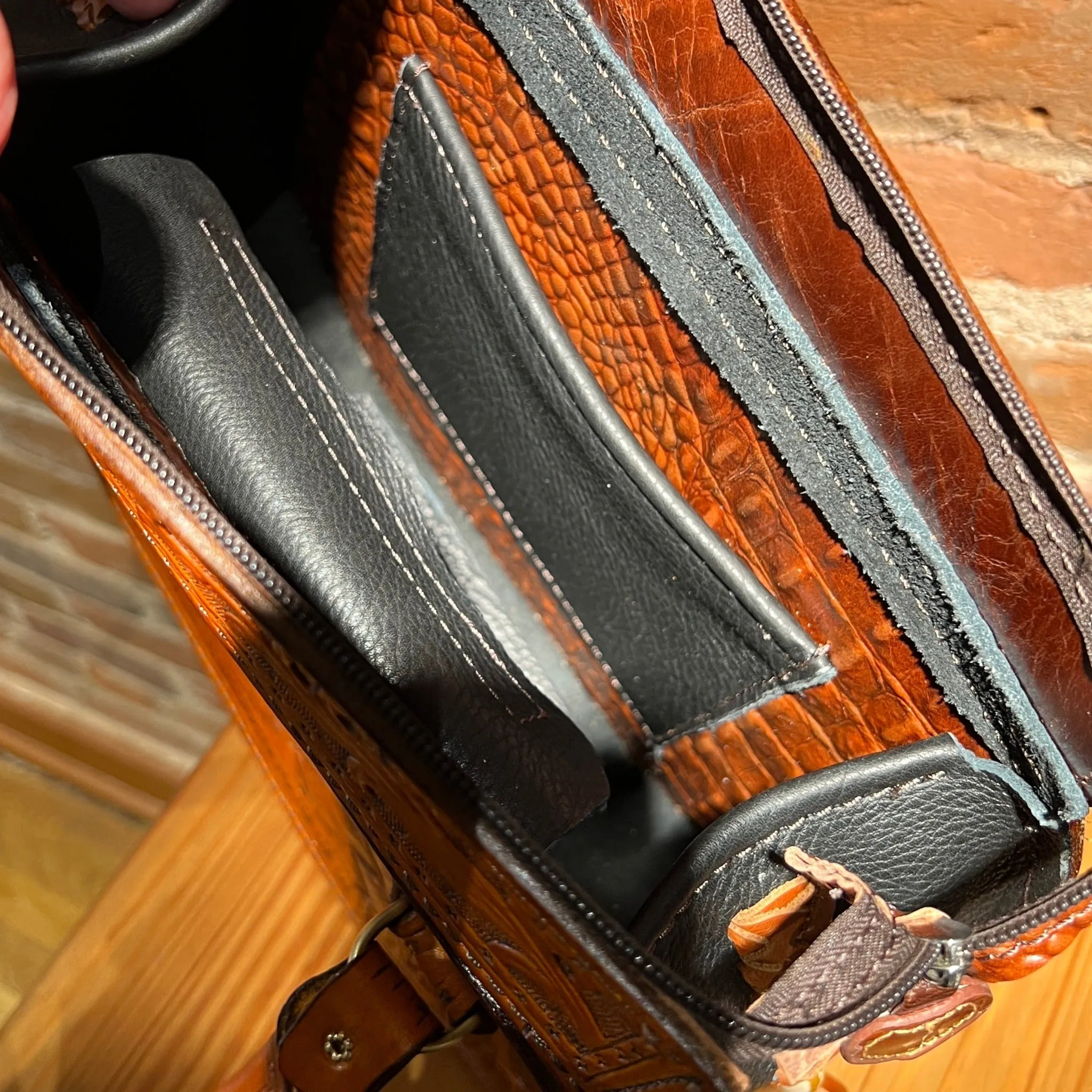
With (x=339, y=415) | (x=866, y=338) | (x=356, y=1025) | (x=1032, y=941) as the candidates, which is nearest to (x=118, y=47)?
(x=339, y=415)

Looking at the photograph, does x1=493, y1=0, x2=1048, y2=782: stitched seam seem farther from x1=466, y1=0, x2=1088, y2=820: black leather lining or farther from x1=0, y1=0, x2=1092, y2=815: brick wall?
x1=0, y1=0, x2=1092, y2=815: brick wall

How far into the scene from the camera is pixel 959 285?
53 centimetres

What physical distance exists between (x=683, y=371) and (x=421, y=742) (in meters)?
0.37

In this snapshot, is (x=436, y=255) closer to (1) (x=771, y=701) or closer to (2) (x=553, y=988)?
(1) (x=771, y=701)

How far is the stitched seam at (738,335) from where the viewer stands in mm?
604

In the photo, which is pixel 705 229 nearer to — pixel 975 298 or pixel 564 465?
pixel 564 465

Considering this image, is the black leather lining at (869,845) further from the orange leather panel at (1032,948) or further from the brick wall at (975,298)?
the brick wall at (975,298)

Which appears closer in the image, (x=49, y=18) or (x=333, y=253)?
(x=49, y=18)

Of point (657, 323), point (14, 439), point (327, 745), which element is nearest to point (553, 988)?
point (327, 745)

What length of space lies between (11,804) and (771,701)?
0.73 m

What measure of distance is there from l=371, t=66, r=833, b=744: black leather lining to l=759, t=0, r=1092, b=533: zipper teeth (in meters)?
0.22

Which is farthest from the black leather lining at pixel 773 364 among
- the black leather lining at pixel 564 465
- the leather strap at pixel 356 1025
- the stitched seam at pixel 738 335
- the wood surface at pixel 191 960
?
the wood surface at pixel 191 960

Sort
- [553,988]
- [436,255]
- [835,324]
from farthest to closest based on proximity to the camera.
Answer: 1. [436,255]
2. [835,324]
3. [553,988]

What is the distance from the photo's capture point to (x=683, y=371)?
0.72m
